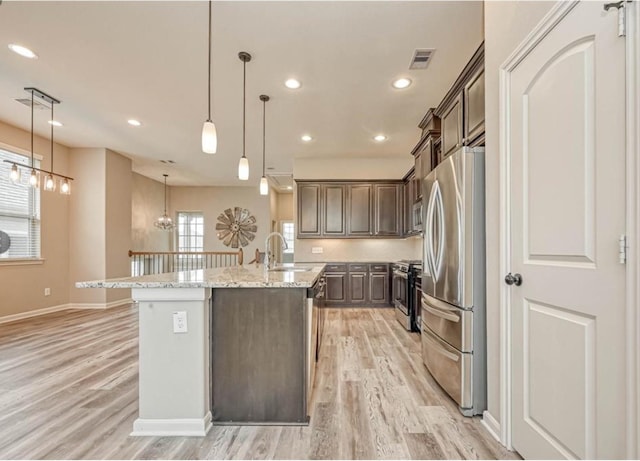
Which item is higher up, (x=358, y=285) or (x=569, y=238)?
(x=569, y=238)

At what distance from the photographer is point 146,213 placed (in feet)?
26.9

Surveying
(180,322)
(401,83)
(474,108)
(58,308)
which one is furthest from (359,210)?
(58,308)

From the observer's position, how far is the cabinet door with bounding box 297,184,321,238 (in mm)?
6051

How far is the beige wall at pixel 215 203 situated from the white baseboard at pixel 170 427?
771 centimetres

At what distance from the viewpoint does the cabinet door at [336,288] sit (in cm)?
589

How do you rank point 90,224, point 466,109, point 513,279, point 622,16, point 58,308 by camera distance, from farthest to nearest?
1. point 90,224
2. point 58,308
3. point 466,109
4. point 513,279
5. point 622,16

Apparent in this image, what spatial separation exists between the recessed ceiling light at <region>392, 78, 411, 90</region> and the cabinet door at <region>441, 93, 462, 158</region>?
63cm

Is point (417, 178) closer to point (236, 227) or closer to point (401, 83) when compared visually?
point (401, 83)

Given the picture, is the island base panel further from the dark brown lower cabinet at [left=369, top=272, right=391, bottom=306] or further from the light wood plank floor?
the dark brown lower cabinet at [left=369, top=272, right=391, bottom=306]

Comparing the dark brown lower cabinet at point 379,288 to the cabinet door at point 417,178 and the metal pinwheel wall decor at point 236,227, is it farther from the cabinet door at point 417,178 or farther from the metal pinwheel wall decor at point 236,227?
the metal pinwheel wall decor at point 236,227

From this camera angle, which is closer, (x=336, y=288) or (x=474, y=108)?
(x=474, y=108)

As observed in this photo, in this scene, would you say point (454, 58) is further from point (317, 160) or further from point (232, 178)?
point (232, 178)

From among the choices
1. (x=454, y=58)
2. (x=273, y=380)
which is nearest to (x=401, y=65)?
(x=454, y=58)

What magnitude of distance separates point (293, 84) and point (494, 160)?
2330 millimetres
